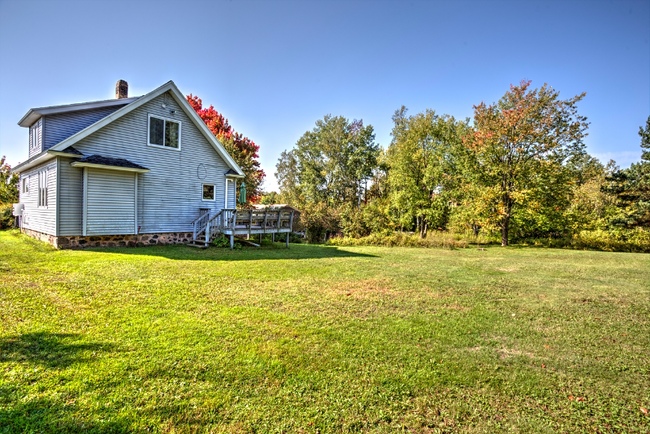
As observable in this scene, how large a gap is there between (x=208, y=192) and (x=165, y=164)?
2398mm

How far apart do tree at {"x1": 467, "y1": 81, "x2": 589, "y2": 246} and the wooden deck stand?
45.9 feet

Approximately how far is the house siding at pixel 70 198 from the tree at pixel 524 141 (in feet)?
70.3

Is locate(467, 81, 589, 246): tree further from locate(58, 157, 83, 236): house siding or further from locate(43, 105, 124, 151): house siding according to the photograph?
locate(58, 157, 83, 236): house siding

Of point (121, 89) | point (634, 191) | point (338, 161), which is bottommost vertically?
point (634, 191)

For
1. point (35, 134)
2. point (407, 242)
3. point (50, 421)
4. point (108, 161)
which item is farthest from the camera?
Answer: point (407, 242)

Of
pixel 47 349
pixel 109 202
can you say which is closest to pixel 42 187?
pixel 109 202

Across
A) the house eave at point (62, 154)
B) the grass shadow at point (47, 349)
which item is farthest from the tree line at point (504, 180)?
the grass shadow at point (47, 349)

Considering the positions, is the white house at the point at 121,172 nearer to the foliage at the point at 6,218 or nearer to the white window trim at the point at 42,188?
the white window trim at the point at 42,188

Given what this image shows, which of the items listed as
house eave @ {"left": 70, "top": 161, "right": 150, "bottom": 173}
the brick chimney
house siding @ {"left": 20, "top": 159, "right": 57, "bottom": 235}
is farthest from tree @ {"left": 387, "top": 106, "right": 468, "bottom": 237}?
house siding @ {"left": 20, "top": 159, "right": 57, "bottom": 235}

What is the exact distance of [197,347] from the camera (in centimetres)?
338

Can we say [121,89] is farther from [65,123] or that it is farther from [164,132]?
[164,132]

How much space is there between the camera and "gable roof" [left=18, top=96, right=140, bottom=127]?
11.2 m

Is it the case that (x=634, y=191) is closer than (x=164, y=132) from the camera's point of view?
No

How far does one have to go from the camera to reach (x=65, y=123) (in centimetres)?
1204
